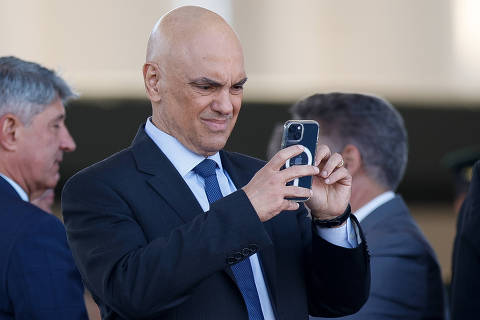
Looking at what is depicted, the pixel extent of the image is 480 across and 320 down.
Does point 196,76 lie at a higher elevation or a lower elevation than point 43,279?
higher

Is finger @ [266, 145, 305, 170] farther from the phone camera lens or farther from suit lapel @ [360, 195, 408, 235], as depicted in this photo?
suit lapel @ [360, 195, 408, 235]

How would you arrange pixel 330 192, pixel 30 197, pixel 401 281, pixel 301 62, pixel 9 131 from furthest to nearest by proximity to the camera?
1. pixel 301 62
2. pixel 401 281
3. pixel 30 197
4. pixel 9 131
5. pixel 330 192

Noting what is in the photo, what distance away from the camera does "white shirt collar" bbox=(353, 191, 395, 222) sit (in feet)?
12.2

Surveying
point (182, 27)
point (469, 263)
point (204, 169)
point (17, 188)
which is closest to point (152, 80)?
point (182, 27)

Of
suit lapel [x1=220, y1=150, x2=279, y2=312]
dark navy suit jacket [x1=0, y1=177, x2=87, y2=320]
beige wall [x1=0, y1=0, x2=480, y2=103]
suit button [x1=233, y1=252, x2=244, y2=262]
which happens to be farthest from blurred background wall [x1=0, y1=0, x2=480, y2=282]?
suit button [x1=233, y1=252, x2=244, y2=262]

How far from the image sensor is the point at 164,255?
2.19 metres

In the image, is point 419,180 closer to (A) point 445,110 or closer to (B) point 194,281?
(A) point 445,110

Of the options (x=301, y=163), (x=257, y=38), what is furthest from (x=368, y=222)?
(x=257, y=38)

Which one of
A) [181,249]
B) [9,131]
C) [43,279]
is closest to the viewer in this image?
[181,249]

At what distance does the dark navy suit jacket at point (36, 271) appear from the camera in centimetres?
268

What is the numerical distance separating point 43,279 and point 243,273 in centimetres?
64

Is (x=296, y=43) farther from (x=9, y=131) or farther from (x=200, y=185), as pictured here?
(x=200, y=185)

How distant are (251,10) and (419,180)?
2656mm

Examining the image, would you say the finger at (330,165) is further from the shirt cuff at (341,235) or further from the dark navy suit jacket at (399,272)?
the dark navy suit jacket at (399,272)
